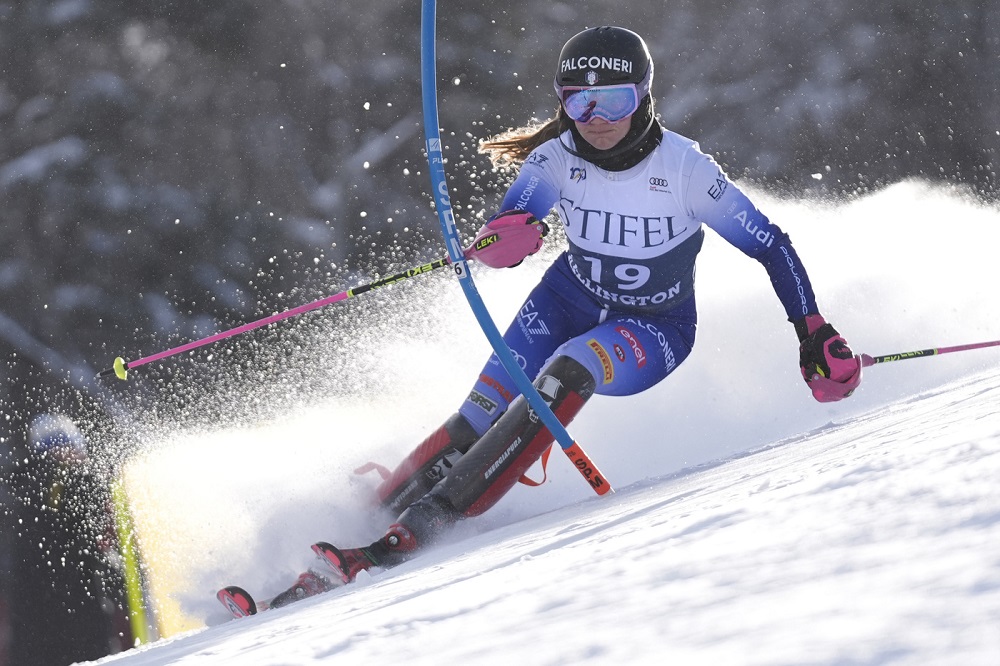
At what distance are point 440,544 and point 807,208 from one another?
22.5ft

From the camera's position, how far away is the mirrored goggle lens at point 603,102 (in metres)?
2.66

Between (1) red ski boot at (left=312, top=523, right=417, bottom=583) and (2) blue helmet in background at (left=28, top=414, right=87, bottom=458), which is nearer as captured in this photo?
(1) red ski boot at (left=312, top=523, right=417, bottom=583)

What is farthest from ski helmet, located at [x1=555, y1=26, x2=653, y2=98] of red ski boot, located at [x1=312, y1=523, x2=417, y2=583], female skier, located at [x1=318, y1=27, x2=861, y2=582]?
red ski boot, located at [x1=312, y1=523, x2=417, y2=583]

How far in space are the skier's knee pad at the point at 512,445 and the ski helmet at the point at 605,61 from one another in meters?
0.77

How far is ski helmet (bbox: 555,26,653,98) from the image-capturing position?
265 centimetres

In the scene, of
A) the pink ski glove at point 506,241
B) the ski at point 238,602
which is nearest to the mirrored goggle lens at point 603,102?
the pink ski glove at point 506,241

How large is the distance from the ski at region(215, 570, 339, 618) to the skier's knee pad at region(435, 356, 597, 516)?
0.41 meters

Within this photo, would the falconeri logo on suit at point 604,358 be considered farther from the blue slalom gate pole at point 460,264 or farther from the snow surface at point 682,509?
the snow surface at point 682,509

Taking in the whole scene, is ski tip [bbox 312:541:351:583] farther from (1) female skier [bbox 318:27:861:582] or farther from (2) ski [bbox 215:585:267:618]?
(2) ski [bbox 215:585:267:618]

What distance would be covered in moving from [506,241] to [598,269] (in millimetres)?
444

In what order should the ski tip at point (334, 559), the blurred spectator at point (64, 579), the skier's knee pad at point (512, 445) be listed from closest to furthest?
the ski tip at point (334, 559) < the skier's knee pad at point (512, 445) < the blurred spectator at point (64, 579)

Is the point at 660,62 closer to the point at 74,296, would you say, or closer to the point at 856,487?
the point at 74,296

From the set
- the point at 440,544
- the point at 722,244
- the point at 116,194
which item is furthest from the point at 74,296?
the point at 440,544

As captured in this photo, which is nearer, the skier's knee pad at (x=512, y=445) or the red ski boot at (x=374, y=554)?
the red ski boot at (x=374, y=554)
